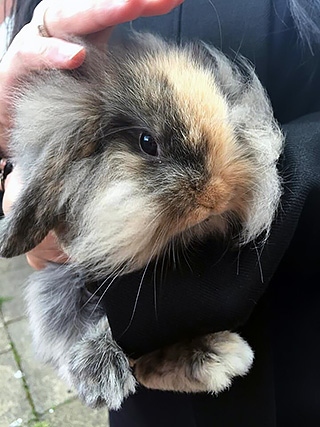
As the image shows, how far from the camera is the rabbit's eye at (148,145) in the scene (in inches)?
28.9

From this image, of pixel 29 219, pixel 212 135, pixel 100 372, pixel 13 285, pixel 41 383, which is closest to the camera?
pixel 212 135

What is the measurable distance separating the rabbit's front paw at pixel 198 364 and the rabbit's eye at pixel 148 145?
0.36 metres

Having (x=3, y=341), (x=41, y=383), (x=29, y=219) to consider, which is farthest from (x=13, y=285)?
(x=29, y=219)

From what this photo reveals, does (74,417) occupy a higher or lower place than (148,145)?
lower

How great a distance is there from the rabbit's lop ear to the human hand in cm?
9

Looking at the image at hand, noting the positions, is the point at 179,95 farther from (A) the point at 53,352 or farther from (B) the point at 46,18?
(A) the point at 53,352

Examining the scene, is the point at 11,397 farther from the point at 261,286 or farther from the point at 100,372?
the point at 261,286

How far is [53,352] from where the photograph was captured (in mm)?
1081

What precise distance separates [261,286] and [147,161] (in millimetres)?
230

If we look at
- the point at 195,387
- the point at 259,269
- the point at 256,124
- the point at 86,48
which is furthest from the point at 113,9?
the point at 195,387

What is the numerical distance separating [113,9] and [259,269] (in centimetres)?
40

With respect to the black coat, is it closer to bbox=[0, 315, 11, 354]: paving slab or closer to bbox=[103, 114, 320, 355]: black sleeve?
bbox=[103, 114, 320, 355]: black sleeve

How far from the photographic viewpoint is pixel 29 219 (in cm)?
81

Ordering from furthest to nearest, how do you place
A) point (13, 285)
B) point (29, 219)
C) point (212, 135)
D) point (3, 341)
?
point (13, 285) < point (3, 341) < point (29, 219) < point (212, 135)
